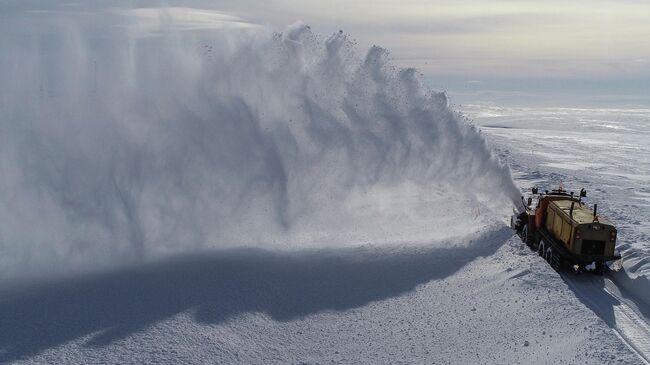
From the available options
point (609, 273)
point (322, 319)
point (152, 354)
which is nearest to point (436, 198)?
point (609, 273)

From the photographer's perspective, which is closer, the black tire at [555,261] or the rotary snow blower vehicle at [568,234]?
the rotary snow blower vehicle at [568,234]

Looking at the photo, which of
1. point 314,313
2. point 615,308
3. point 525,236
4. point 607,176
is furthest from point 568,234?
point 607,176

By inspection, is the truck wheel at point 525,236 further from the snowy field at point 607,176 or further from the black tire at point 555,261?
the snowy field at point 607,176

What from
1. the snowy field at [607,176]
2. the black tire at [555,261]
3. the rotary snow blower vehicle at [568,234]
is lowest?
the snowy field at [607,176]

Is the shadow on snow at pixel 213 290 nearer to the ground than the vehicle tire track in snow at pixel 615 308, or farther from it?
nearer to the ground

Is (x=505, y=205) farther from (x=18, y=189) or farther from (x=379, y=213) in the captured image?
(x=18, y=189)

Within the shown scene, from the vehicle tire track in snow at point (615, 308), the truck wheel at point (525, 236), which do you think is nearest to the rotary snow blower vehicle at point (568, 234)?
the truck wheel at point (525, 236)
